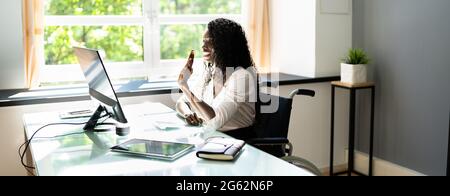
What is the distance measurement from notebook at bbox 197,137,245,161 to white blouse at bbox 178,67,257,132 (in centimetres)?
48

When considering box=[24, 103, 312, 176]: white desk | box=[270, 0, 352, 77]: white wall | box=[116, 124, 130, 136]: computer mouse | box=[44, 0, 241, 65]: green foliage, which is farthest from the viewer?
box=[270, 0, 352, 77]: white wall

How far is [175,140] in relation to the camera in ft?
6.00

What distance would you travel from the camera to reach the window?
298 cm

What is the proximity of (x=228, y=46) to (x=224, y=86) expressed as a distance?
233 millimetres

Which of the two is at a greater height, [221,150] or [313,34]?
[313,34]

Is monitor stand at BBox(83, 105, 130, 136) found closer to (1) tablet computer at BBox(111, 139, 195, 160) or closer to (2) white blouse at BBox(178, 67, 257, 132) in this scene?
(1) tablet computer at BBox(111, 139, 195, 160)

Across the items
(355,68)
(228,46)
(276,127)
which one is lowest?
(276,127)

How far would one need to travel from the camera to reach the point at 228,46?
236 centimetres

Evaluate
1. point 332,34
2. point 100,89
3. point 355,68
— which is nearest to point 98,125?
point 100,89

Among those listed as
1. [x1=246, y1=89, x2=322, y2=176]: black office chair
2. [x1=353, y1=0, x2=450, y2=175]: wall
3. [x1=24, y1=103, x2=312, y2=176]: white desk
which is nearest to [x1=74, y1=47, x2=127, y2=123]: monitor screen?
[x1=24, y1=103, x2=312, y2=176]: white desk

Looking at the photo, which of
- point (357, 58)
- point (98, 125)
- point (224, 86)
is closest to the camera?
point (98, 125)

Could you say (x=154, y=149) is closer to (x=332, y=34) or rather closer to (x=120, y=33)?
(x=120, y=33)
